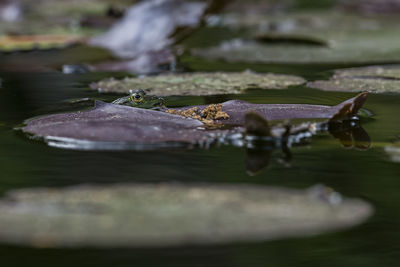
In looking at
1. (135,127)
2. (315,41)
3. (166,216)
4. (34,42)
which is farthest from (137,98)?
(34,42)

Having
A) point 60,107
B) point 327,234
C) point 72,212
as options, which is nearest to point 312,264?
point 327,234

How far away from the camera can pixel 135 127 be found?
1781 mm

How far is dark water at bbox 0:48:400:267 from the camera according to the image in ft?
3.76

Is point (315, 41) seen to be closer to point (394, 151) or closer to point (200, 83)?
point (200, 83)

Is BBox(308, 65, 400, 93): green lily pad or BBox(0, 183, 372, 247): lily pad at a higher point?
BBox(308, 65, 400, 93): green lily pad

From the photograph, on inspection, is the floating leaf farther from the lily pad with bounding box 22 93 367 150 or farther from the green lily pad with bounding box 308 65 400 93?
the lily pad with bounding box 22 93 367 150

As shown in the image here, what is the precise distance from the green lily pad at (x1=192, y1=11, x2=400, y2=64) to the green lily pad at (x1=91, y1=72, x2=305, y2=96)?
2.84 feet

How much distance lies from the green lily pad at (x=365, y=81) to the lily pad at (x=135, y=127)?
2.45 ft

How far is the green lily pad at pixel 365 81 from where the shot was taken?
2736mm

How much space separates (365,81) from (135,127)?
1399 millimetres

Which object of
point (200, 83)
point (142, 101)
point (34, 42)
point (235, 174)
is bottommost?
point (235, 174)

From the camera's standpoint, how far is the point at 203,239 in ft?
3.71

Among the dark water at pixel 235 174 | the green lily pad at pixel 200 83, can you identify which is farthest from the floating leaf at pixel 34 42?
the dark water at pixel 235 174

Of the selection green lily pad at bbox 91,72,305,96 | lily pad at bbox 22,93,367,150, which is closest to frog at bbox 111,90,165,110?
lily pad at bbox 22,93,367,150
